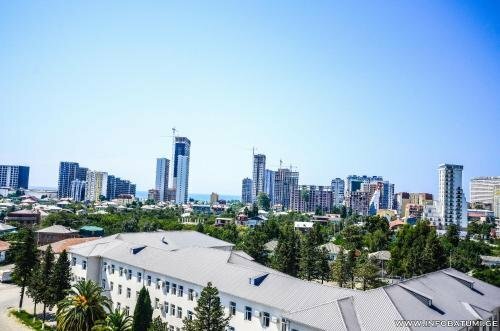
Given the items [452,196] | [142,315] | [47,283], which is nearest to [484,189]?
[452,196]

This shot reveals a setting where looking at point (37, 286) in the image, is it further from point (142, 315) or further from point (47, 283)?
A: point (142, 315)

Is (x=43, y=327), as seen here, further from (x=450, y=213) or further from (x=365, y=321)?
(x=450, y=213)

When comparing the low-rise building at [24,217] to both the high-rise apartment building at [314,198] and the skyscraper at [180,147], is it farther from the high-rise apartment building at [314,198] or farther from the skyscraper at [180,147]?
the high-rise apartment building at [314,198]

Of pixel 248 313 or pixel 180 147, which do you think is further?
pixel 180 147

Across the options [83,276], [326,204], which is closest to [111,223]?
[83,276]

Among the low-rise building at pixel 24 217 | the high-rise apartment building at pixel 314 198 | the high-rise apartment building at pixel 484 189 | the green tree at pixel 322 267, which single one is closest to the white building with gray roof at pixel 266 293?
the green tree at pixel 322 267

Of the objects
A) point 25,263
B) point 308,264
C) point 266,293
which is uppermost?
point 266,293

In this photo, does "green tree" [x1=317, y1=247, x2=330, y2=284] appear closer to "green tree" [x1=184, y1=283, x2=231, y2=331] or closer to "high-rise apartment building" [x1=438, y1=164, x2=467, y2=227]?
"green tree" [x1=184, y1=283, x2=231, y2=331]
